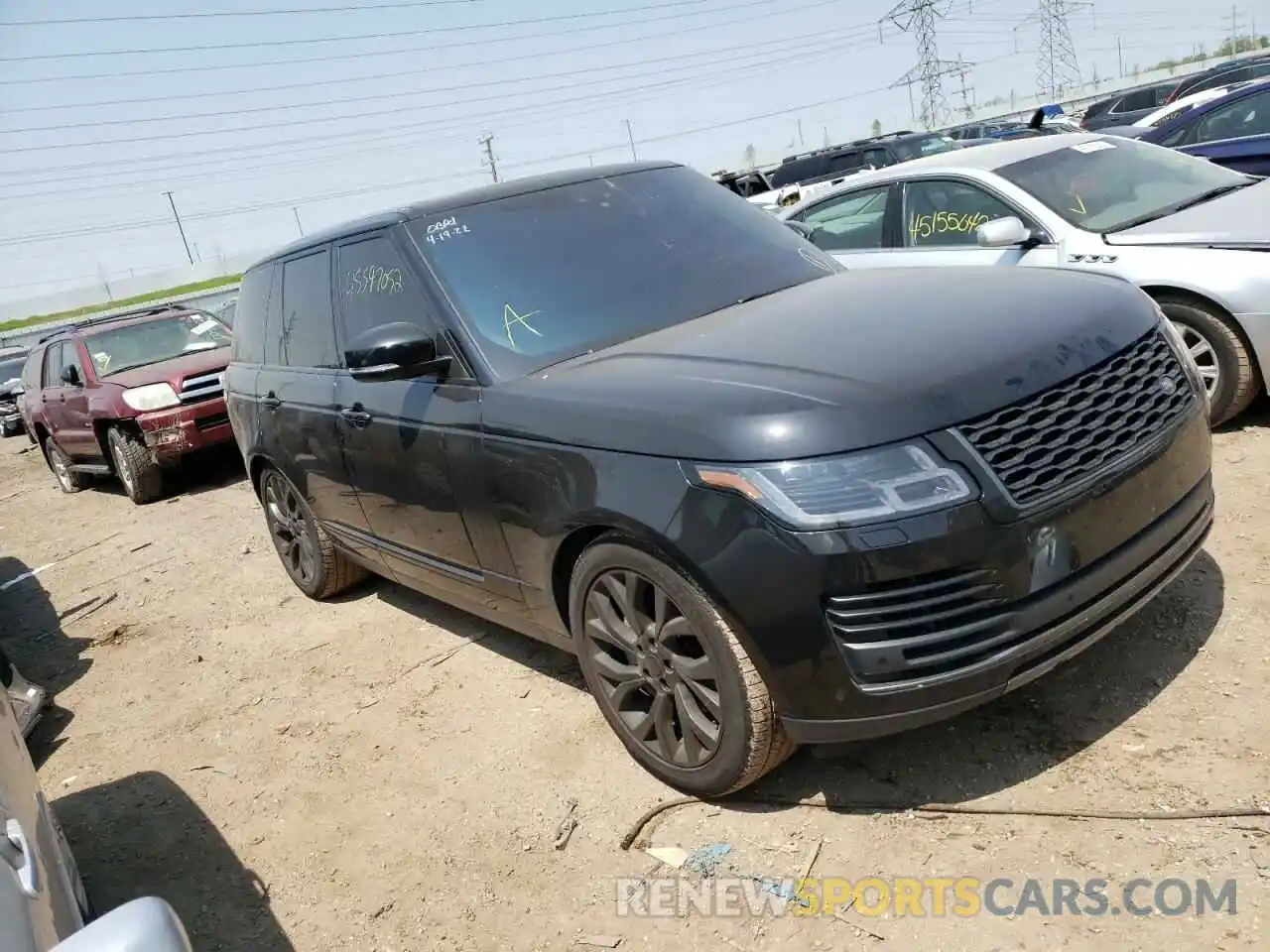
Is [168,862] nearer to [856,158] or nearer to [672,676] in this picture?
[672,676]

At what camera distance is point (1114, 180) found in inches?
225

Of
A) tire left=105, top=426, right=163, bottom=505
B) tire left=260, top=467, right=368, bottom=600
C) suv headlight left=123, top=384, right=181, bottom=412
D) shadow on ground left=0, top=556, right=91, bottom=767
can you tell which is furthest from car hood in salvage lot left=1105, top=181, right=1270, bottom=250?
tire left=105, top=426, right=163, bottom=505

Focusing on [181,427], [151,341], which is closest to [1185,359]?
[181,427]

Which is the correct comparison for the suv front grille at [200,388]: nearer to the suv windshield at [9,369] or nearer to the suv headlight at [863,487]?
the suv headlight at [863,487]

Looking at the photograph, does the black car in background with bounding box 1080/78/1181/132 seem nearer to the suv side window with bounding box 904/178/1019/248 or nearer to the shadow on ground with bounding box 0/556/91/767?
the suv side window with bounding box 904/178/1019/248

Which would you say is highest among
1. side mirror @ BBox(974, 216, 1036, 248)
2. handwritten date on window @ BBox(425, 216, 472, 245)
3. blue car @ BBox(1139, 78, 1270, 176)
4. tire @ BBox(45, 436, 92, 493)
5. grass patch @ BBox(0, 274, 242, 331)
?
grass patch @ BBox(0, 274, 242, 331)

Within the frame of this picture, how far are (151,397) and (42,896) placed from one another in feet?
25.6

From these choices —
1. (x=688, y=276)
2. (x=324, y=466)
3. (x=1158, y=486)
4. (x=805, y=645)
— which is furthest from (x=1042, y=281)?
(x=324, y=466)

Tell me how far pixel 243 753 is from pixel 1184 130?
903 centimetres

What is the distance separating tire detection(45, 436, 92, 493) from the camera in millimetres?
10750

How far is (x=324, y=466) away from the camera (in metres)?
4.39

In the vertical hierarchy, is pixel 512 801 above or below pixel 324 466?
below

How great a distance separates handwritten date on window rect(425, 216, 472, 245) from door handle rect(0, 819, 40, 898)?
2.33 meters

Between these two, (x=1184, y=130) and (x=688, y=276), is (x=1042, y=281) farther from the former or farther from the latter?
(x=1184, y=130)
